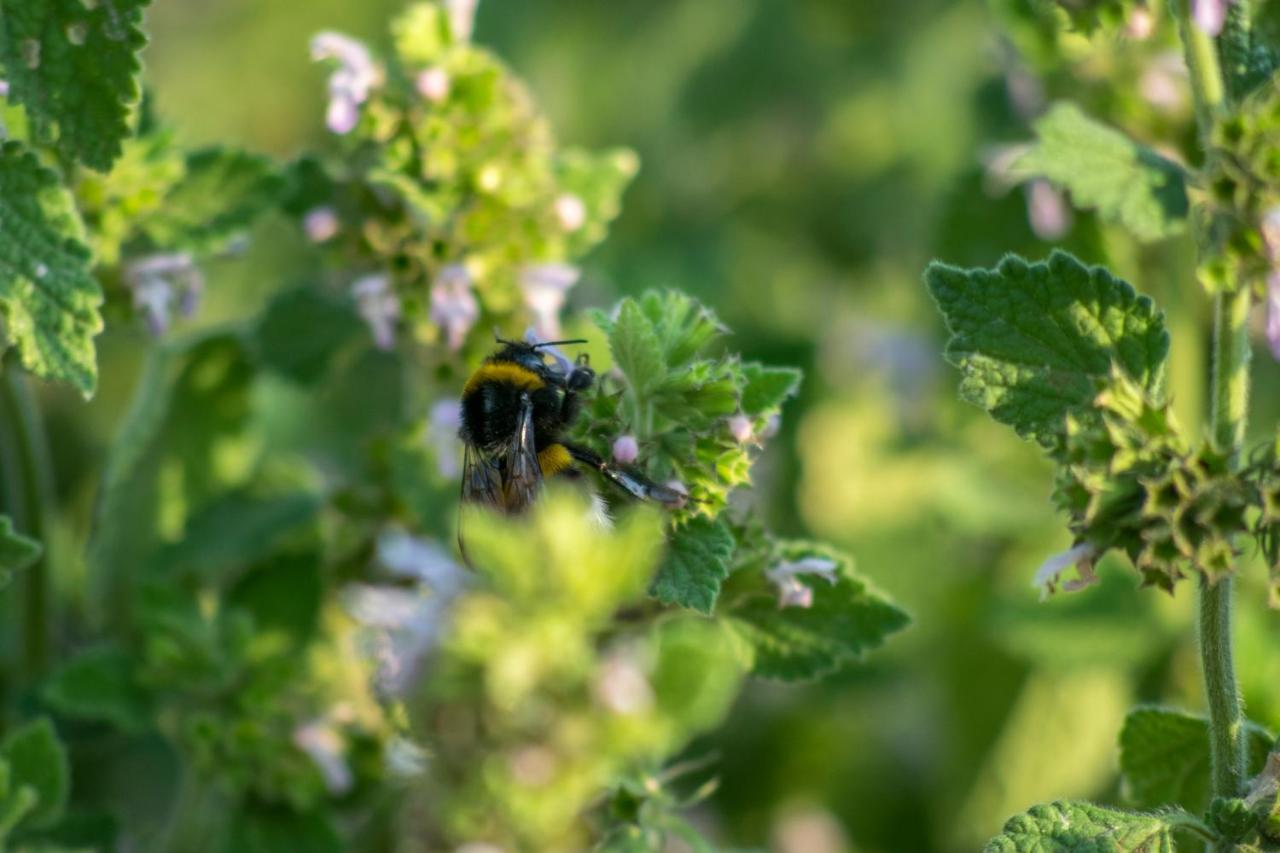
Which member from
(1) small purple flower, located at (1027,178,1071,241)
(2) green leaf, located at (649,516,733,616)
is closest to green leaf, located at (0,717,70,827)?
(2) green leaf, located at (649,516,733,616)

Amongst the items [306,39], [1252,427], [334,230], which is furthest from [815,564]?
[306,39]

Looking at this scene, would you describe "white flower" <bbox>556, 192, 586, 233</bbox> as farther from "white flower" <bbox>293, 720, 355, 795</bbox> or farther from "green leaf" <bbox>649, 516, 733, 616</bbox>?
"white flower" <bbox>293, 720, 355, 795</bbox>

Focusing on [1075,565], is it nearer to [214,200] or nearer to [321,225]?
[321,225]

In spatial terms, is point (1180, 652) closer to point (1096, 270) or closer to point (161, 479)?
point (1096, 270)

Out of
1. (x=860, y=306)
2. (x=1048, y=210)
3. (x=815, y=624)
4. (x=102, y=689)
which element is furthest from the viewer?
(x=860, y=306)

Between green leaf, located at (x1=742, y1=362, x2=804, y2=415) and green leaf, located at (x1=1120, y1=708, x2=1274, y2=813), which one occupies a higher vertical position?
green leaf, located at (x1=742, y1=362, x2=804, y2=415)

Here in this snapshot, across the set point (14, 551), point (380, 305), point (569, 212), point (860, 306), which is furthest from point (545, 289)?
point (860, 306)

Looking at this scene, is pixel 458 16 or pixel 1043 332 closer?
pixel 1043 332

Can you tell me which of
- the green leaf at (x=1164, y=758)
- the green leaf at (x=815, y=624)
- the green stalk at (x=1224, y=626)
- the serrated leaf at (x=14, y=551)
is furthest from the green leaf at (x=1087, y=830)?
the serrated leaf at (x=14, y=551)
